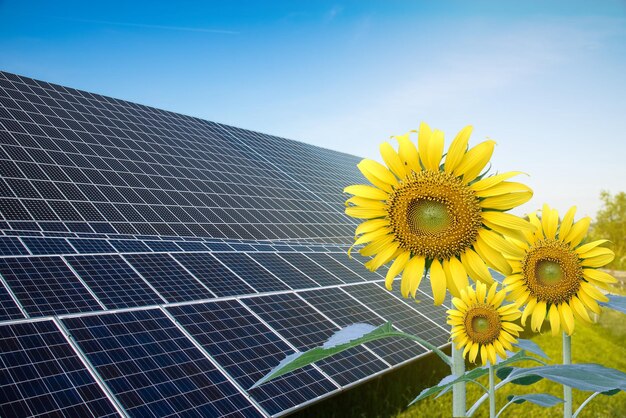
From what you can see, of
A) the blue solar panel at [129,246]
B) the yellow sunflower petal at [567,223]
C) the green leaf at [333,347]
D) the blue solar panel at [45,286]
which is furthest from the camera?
the blue solar panel at [129,246]

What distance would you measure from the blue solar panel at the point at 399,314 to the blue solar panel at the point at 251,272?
6.28 ft

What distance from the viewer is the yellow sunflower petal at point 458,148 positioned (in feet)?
5.54

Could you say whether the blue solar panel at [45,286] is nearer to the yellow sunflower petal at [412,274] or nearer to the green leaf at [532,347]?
the green leaf at [532,347]

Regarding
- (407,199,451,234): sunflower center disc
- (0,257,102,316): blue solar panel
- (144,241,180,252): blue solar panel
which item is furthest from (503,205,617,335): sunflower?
(144,241,180,252): blue solar panel

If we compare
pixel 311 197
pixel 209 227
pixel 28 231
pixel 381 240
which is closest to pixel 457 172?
pixel 381 240

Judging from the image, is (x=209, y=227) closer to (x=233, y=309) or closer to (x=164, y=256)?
(x=164, y=256)

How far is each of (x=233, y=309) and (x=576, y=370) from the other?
799 centimetres

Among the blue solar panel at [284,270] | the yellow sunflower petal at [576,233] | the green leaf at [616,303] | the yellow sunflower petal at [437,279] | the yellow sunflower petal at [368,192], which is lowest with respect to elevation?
the blue solar panel at [284,270]

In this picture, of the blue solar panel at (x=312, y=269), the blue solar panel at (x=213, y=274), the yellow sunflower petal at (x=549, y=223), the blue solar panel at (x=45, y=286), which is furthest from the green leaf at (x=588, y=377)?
the blue solar panel at (x=312, y=269)

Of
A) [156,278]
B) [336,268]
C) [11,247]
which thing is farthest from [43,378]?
[336,268]

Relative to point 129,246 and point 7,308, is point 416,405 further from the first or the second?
point 7,308

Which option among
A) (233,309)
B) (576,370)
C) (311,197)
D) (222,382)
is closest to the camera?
(576,370)

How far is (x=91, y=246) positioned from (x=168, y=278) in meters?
1.78

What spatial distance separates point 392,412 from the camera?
11.1m
